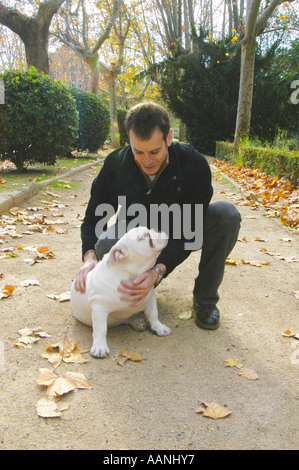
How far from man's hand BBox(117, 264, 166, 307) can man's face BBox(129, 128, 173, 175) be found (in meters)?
0.77

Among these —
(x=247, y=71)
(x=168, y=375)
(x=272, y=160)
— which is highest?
(x=247, y=71)

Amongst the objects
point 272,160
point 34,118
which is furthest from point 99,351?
point 272,160

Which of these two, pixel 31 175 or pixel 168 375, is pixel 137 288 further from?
pixel 31 175

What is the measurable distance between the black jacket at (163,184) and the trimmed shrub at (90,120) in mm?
11427

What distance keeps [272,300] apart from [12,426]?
2434mm

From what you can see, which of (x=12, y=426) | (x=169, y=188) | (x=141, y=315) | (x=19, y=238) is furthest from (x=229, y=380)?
(x=19, y=238)

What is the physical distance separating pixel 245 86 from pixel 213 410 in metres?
12.5

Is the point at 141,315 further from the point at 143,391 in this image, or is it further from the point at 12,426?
the point at 12,426

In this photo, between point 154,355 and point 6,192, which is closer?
point 154,355

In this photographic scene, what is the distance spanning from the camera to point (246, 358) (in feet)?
8.77

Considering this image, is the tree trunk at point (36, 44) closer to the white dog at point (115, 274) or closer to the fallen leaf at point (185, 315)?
the fallen leaf at point (185, 315)

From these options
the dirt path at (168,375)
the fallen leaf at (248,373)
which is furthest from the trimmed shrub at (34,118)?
the fallen leaf at (248,373)

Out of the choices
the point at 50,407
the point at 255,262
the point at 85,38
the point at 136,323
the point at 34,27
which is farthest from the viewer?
the point at 85,38

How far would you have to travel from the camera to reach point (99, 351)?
2566 millimetres
